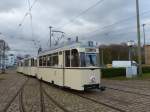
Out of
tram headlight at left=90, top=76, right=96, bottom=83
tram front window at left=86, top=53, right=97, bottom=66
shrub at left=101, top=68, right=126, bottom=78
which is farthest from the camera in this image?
shrub at left=101, top=68, right=126, bottom=78

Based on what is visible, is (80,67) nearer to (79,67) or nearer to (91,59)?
(79,67)

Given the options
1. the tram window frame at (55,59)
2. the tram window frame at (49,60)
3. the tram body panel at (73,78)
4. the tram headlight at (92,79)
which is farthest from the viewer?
the tram window frame at (49,60)

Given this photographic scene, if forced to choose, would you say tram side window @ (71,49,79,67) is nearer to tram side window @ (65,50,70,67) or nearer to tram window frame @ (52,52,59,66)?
tram side window @ (65,50,70,67)

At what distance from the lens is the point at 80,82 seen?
51.5ft

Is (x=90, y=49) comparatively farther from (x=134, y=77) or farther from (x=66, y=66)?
(x=134, y=77)

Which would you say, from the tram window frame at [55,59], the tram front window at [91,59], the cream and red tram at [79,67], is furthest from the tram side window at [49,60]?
the tram front window at [91,59]

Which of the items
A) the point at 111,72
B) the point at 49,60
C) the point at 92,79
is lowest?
the point at 111,72

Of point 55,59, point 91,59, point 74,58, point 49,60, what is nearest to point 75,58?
point 74,58

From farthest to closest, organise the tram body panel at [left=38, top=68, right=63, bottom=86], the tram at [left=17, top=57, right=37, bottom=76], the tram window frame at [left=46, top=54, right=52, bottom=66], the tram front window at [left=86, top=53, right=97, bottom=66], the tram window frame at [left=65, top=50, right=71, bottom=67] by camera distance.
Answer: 1. the tram at [left=17, top=57, right=37, bottom=76]
2. the tram window frame at [left=46, top=54, right=52, bottom=66]
3. the tram body panel at [left=38, top=68, right=63, bottom=86]
4. the tram window frame at [left=65, top=50, right=71, bottom=67]
5. the tram front window at [left=86, top=53, right=97, bottom=66]

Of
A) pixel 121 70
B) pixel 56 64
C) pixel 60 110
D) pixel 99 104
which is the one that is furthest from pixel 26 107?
pixel 121 70

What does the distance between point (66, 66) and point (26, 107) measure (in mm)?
5846

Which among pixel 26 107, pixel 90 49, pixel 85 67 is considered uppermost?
pixel 90 49

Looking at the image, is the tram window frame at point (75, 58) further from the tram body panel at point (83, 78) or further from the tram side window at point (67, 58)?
the tram side window at point (67, 58)

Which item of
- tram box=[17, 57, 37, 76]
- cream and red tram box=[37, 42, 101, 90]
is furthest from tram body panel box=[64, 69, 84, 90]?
tram box=[17, 57, 37, 76]
